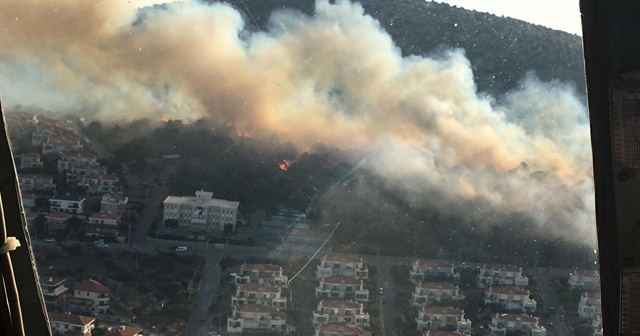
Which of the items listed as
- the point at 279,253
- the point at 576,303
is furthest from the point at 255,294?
the point at 576,303

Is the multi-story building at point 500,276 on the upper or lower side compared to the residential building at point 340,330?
upper

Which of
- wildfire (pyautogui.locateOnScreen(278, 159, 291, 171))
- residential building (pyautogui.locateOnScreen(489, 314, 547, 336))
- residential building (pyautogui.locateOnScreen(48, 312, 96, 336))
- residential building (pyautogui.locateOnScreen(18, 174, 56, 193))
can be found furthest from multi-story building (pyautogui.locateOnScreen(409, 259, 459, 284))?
residential building (pyautogui.locateOnScreen(18, 174, 56, 193))

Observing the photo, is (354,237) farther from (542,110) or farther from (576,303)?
(542,110)

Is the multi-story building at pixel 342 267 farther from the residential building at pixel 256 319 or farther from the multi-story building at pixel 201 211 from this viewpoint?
the multi-story building at pixel 201 211

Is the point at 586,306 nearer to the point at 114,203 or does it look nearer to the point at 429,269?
the point at 429,269

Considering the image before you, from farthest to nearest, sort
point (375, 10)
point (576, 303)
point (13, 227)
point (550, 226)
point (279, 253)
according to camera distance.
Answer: point (375, 10), point (550, 226), point (279, 253), point (576, 303), point (13, 227)

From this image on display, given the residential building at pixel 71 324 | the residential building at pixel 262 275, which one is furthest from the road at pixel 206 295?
the residential building at pixel 71 324
